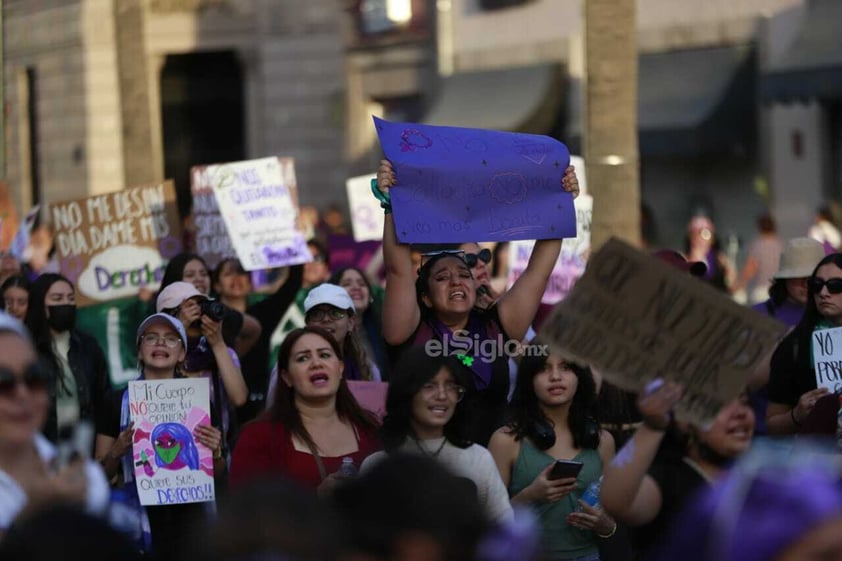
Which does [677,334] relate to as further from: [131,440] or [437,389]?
[131,440]

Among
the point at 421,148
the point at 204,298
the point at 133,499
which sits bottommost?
the point at 133,499

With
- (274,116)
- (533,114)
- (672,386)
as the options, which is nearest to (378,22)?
(274,116)

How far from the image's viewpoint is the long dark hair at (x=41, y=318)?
8.55 metres

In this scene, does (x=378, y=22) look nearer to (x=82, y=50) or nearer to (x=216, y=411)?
(x=82, y=50)

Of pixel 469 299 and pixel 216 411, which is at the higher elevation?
pixel 469 299

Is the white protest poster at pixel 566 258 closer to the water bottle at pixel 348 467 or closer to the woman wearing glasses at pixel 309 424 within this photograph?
the woman wearing glasses at pixel 309 424

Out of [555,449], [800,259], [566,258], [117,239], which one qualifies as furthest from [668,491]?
[117,239]

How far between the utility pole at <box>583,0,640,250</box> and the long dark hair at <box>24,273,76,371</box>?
4.52 meters

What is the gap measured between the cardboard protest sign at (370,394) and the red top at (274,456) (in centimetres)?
84

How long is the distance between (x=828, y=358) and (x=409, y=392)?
2036 millimetres

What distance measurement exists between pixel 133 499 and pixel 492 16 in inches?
828

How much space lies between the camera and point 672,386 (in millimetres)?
4785

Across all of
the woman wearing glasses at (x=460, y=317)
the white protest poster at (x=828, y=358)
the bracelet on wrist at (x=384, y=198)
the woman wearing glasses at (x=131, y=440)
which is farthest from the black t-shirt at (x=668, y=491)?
the bracelet on wrist at (x=384, y=198)

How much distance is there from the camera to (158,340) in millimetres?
7418
